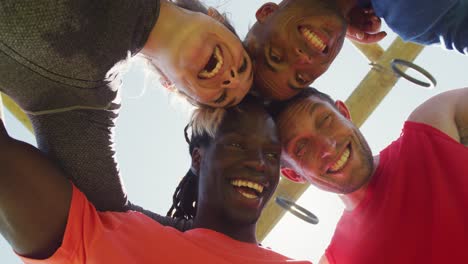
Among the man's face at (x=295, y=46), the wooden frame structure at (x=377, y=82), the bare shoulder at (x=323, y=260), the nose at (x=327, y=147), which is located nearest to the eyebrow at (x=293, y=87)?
the man's face at (x=295, y=46)

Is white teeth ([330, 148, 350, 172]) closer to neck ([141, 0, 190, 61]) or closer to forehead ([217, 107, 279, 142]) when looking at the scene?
forehead ([217, 107, 279, 142])

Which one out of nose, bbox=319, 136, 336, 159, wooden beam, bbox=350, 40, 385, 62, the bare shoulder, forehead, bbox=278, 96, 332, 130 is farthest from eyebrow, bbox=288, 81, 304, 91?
wooden beam, bbox=350, 40, 385, 62

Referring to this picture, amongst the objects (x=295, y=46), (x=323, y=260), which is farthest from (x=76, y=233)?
(x=323, y=260)

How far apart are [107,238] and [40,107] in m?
0.39

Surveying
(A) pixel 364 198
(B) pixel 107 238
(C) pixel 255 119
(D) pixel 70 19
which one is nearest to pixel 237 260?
(B) pixel 107 238

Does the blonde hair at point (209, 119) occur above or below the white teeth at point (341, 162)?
above

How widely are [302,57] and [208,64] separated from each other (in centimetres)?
42

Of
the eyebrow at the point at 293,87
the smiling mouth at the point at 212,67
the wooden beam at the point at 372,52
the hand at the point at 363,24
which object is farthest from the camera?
the wooden beam at the point at 372,52

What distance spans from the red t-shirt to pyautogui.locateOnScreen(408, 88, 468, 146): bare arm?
6 centimetres

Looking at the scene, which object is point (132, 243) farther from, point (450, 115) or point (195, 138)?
point (450, 115)

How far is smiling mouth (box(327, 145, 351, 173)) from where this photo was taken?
6.72 ft

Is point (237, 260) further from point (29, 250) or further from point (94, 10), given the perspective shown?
point (94, 10)

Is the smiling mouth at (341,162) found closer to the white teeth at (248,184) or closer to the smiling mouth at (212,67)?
the white teeth at (248,184)

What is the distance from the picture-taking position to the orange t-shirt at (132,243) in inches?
53.5
